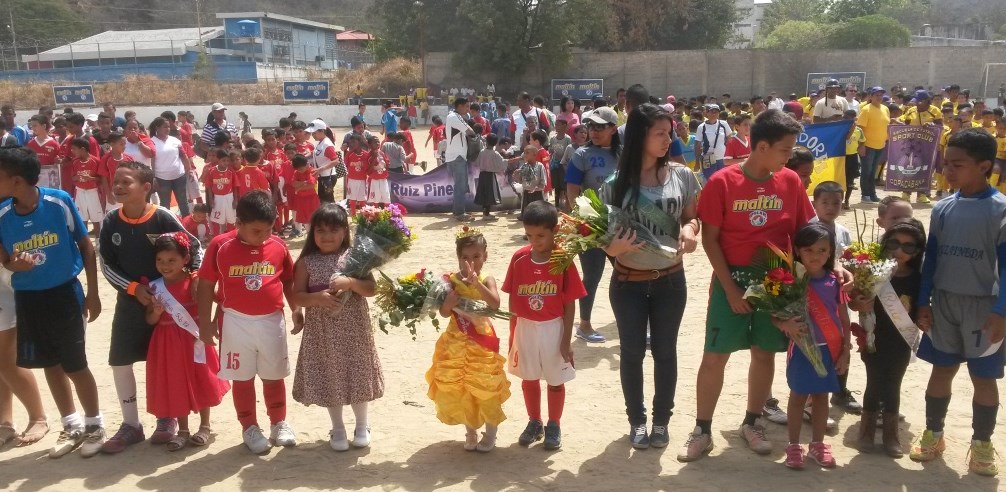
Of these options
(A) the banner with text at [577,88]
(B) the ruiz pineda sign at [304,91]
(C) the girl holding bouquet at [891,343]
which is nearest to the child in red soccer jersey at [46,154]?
(C) the girl holding bouquet at [891,343]

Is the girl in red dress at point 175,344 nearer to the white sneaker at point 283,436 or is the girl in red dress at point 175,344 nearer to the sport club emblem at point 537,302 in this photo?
the white sneaker at point 283,436

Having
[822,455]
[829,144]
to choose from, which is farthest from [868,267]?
[829,144]

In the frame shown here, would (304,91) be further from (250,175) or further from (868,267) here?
(868,267)

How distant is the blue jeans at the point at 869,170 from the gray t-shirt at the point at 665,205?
10.8 metres

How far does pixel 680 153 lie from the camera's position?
600 cm

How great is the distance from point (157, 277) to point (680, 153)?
3699mm

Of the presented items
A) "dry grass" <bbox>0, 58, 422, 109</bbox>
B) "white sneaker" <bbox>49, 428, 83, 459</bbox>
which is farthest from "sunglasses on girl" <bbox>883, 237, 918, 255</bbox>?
"dry grass" <bbox>0, 58, 422, 109</bbox>

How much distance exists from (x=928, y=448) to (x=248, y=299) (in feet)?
13.2

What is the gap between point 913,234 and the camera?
4570 mm

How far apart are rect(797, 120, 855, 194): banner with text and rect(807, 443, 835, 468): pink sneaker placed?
9168 mm

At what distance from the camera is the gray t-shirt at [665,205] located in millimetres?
4535

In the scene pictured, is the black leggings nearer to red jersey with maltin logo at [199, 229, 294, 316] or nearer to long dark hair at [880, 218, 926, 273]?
long dark hair at [880, 218, 926, 273]

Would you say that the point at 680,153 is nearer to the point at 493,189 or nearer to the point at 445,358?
the point at 445,358

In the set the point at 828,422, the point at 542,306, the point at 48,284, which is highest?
the point at 48,284
